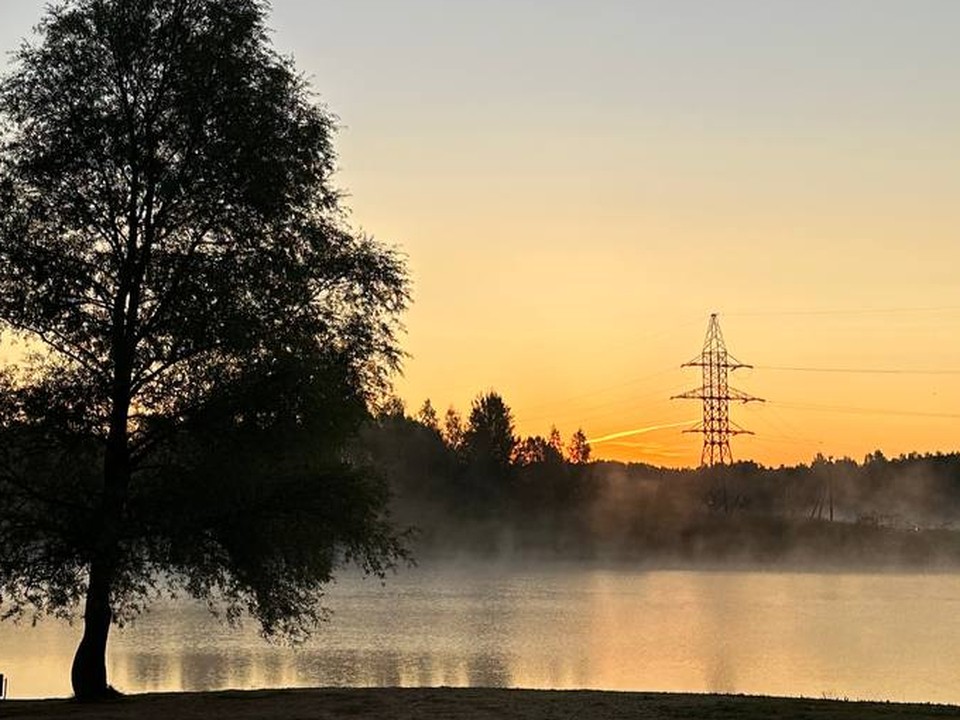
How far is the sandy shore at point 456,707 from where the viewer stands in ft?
89.6

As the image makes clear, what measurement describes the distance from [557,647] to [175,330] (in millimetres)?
39816

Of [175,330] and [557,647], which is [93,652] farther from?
[557,647]

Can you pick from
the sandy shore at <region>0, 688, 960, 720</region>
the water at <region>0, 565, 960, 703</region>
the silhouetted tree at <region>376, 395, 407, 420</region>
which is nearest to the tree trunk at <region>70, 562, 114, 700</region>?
the sandy shore at <region>0, 688, 960, 720</region>

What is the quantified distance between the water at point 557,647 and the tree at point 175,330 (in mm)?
16830

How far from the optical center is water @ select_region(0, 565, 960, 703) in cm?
4938

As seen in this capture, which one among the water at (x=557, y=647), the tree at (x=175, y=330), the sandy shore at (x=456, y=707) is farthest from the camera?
the water at (x=557, y=647)

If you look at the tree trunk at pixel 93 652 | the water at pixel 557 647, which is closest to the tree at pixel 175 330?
the tree trunk at pixel 93 652

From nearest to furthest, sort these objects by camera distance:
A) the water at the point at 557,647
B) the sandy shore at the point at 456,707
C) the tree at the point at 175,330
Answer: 1. the sandy shore at the point at 456,707
2. the tree at the point at 175,330
3. the water at the point at 557,647

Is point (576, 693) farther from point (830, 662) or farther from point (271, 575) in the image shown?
point (830, 662)

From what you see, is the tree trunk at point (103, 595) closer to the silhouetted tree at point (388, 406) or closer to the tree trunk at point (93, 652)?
the tree trunk at point (93, 652)

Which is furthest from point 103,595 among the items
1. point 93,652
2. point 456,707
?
point 456,707

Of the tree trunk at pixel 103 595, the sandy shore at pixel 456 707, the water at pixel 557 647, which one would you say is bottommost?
the water at pixel 557 647

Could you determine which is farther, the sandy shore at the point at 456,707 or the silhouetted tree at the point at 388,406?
the silhouetted tree at the point at 388,406

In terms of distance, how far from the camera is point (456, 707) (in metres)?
28.8
